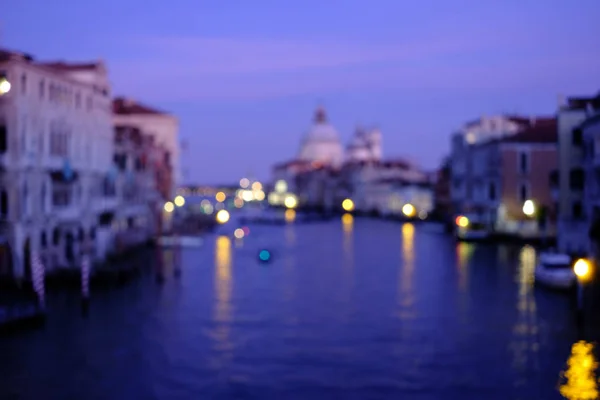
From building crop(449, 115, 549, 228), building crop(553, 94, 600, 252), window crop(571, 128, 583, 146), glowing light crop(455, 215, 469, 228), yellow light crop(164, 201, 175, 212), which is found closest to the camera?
building crop(553, 94, 600, 252)

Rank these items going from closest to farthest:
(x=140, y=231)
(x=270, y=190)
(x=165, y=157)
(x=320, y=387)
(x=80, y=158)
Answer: (x=320, y=387) → (x=80, y=158) → (x=140, y=231) → (x=165, y=157) → (x=270, y=190)

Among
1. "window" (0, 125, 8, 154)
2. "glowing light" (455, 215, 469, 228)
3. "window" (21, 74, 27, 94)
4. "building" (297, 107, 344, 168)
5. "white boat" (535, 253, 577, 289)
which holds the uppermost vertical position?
"building" (297, 107, 344, 168)

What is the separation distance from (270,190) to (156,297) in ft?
553

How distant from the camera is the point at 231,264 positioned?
118 ft

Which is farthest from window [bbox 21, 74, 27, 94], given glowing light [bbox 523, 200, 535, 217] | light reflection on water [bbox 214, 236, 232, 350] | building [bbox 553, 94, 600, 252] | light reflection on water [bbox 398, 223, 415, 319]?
glowing light [bbox 523, 200, 535, 217]

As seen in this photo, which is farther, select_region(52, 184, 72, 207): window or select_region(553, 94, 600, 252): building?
select_region(553, 94, 600, 252): building

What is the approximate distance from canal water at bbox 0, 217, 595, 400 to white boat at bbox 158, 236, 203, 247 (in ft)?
41.5

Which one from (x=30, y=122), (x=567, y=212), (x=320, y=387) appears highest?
(x=30, y=122)

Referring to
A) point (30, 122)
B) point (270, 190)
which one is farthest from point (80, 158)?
point (270, 190)

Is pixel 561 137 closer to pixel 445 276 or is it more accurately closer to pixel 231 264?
pixel 445 276

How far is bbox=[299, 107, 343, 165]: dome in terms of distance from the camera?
176m

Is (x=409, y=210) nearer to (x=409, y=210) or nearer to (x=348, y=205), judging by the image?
(x=409, y=210)

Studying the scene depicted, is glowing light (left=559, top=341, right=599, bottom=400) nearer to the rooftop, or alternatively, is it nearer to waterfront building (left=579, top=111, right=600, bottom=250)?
Answer: waterfront building (left=579, top=111, right=600, bottom=250)

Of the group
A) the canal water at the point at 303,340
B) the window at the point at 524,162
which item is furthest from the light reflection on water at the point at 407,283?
the window at the point at 524,162
